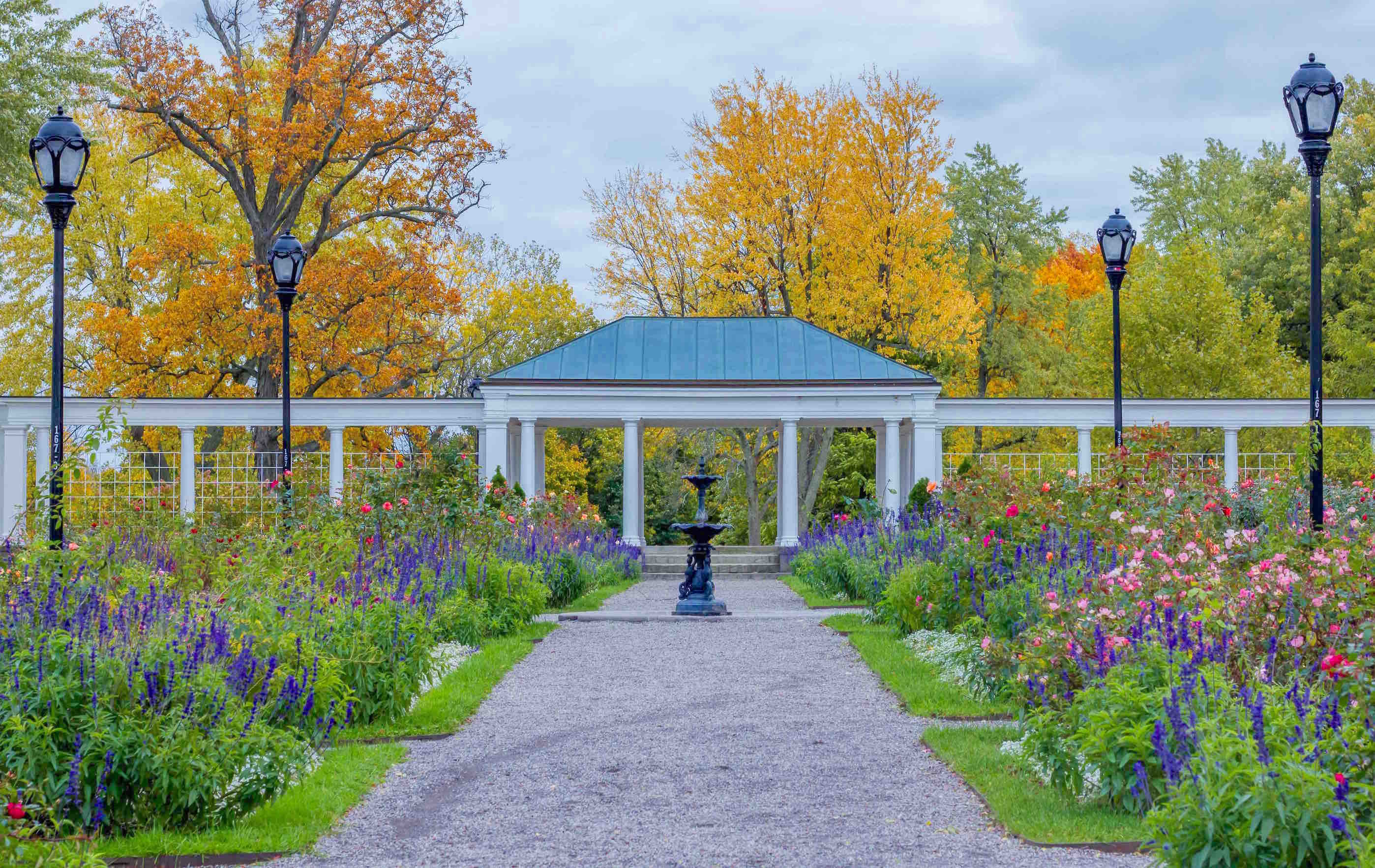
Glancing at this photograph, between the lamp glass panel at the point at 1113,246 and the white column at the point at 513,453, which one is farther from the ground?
the lamp glass panel at the point at 1113,246

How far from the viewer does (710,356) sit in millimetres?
24891

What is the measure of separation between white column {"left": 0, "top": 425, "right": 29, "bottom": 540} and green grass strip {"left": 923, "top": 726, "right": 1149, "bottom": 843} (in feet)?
65.5

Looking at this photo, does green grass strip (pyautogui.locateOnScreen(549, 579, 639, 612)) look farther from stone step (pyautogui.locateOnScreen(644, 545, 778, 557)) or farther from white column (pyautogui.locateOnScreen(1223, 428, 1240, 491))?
white column (pyautogui.locateOnScreen(1223, 428, 1240, 491))

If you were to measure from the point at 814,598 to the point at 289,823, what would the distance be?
12.4 m

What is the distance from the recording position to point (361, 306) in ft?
89.1

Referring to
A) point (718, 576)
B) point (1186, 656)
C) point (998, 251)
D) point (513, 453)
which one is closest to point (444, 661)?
point (1186, 656)

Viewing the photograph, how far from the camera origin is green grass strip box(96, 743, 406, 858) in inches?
205

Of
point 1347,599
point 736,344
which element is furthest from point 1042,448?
point 1347,599

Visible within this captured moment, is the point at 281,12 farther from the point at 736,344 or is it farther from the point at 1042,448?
the point at 1042,448

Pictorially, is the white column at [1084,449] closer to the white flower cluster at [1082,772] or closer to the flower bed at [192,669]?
the flower bed at [192,669]

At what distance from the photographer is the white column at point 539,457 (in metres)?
25.2

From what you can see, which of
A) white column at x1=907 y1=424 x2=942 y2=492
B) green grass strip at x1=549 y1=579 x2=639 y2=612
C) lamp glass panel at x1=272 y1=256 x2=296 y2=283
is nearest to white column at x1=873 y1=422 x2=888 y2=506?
white column at x1=907 y1=424 x2=942 y2=492

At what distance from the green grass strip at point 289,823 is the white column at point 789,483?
17.4m

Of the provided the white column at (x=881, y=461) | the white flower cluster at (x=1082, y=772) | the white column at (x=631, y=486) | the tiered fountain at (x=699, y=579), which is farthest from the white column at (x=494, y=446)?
the white flower cluster at (x=1082, y=772)
